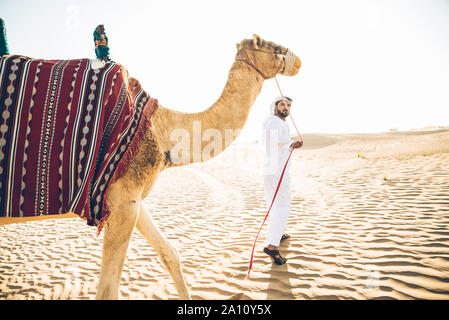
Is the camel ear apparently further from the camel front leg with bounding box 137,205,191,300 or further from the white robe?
the camel front leg with bounding box 137,205,191,300

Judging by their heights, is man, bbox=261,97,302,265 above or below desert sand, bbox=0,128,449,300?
above

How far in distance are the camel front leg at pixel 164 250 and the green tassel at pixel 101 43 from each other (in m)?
1.64

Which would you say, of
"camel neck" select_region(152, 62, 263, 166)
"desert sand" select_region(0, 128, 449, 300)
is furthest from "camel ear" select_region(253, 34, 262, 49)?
"desert sand" select_region(0, 128, 449, 300)

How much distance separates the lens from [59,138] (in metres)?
1.72

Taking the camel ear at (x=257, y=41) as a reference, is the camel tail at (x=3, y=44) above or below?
below

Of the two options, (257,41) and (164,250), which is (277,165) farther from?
(164,250)

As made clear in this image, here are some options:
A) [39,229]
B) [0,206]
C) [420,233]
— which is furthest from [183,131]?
[39,229]

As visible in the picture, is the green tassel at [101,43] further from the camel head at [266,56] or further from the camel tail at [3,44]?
the camel head at [266,56]

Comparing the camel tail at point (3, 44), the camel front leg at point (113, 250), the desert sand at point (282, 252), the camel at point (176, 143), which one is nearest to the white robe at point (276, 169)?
the desert sand at point (282, 252)

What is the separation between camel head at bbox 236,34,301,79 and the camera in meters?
2.35

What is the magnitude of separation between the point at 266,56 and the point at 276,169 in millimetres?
1921

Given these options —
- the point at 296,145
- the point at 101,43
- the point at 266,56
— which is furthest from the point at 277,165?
the point at 101,43

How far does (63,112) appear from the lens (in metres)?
1.75

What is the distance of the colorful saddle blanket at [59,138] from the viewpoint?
5.42 ft
